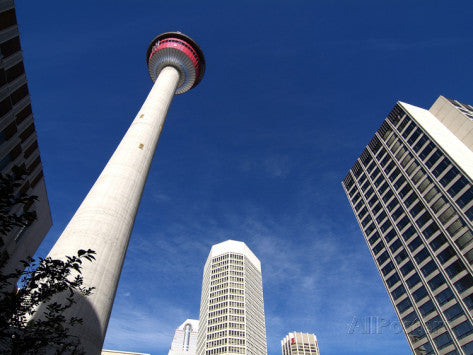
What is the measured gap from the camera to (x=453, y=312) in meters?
52.4

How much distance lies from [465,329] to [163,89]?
2654 inches

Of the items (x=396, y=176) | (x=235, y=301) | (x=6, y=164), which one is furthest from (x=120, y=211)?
(x=235, y=301)

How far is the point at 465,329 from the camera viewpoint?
49.5 meters

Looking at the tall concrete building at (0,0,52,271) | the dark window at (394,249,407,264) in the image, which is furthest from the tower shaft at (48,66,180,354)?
the dark window at (394,249,407,264)

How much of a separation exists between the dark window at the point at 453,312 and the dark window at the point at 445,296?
4.72 feet

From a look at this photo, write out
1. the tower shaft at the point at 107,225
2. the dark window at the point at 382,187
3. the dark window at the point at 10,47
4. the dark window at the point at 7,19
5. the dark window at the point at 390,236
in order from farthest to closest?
the dark window at the point at 382,187
the dark window at the point at 390,236
the dark window at the point at 10,47
the tower shaft at the point at 107,225
the dark window at the point at 7,19

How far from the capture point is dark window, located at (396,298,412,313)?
62.3 metres

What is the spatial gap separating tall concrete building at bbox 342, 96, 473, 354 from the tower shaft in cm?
5668

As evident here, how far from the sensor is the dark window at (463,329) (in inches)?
1927

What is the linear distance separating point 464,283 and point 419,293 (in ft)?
33.9

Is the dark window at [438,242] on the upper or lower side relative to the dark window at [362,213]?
lower

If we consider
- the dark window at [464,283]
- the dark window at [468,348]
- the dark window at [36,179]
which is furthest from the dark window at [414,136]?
the dark window at [36,179]

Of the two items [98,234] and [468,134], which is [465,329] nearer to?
[468,134]

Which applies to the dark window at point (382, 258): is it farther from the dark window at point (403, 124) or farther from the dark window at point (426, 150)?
the dark window at point (403, 124)
